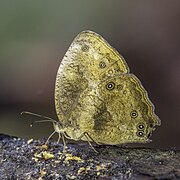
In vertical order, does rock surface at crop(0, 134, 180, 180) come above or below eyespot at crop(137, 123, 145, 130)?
below

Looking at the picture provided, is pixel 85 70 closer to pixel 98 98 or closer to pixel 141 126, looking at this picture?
pixel 98 98

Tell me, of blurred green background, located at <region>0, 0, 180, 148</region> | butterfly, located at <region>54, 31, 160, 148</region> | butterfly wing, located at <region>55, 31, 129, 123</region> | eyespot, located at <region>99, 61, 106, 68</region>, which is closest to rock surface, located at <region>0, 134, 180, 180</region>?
butterfly, located at <region>54, 31, 160, 148</region>

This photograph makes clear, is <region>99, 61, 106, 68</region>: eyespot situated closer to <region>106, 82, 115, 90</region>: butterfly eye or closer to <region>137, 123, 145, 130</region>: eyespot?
<region>106, 82, 115, 90</region>: butterfly eye

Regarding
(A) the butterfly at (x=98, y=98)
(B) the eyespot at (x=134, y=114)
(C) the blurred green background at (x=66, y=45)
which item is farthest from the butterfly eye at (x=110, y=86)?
(C) the blurred green background at (x=66, y=45)

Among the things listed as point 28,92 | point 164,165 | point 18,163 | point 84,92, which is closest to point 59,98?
point 84,92

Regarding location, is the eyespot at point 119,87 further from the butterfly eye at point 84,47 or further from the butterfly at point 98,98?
the butterfly eye at point 84,47
